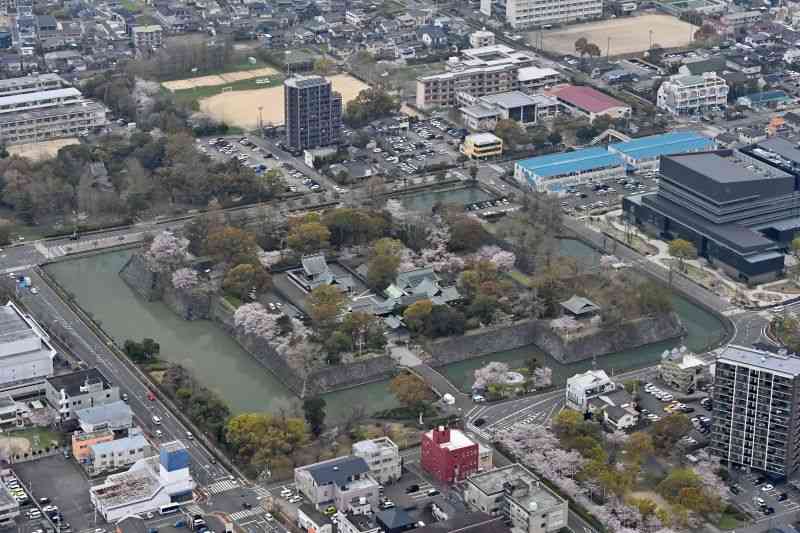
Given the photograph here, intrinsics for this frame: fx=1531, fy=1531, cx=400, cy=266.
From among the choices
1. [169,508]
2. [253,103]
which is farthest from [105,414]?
[253,103]

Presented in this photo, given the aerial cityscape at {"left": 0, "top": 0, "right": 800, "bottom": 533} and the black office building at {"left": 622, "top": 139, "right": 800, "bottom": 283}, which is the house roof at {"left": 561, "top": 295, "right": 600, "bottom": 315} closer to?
the aerial cityscape at {"left": 0, "top": 0, "right": 800, "bottom": 533}

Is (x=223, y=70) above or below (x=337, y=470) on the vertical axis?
above

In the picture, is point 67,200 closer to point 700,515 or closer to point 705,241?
point 705,241

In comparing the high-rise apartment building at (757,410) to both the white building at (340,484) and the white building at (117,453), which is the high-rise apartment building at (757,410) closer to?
the white building at (340,484)

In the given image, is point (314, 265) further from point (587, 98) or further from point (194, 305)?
point (587, 98)

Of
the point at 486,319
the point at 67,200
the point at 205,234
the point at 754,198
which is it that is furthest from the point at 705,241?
the point at 67,200

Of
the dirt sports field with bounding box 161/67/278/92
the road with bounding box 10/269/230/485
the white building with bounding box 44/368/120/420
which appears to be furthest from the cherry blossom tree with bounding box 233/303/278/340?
the dirt sports field with bounding box 161/67/278/92
